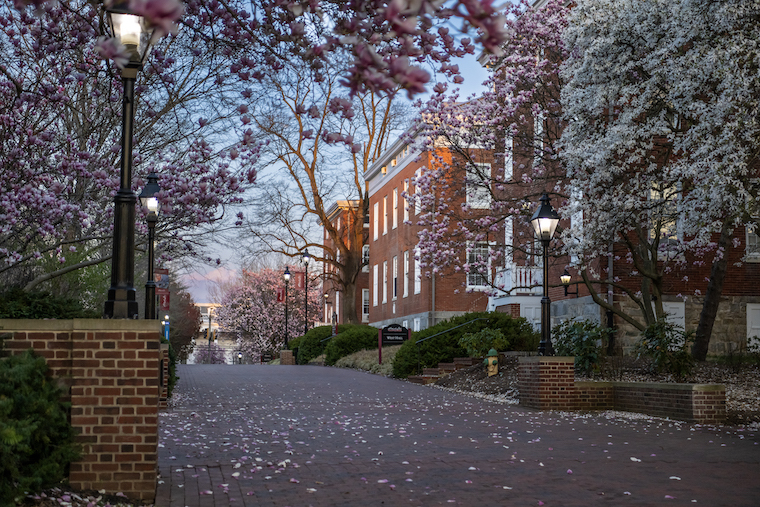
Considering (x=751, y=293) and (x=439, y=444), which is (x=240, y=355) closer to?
(x=751, y=293)

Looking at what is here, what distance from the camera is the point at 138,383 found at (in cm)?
622

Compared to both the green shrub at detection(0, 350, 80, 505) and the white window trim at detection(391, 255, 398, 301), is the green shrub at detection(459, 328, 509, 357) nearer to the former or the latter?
the green shrub at detection(0, 350, 80, 505)

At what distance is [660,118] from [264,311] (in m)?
46.9

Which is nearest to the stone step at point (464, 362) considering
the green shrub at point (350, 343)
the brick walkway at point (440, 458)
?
the brick walkway at point (440, 458)

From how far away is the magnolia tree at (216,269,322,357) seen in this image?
196ft

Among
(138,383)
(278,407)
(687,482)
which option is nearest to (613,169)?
(278,407)

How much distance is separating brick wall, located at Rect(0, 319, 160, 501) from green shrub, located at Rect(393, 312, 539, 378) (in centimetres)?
1538

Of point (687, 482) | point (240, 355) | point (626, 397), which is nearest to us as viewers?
point (687, 482)

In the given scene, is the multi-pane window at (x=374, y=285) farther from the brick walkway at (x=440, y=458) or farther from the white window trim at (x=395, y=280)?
the brick walkway at (x=440, y=458)

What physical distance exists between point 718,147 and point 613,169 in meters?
2.56

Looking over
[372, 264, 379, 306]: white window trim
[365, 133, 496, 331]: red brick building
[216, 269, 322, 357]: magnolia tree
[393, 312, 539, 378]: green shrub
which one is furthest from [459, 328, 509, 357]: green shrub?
[216, 269, 322, 357]: magnolia tree

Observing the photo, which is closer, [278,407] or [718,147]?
[718,147]

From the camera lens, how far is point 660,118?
15.5m

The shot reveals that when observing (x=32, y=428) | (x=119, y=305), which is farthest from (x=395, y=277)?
(x=32, y=428)
